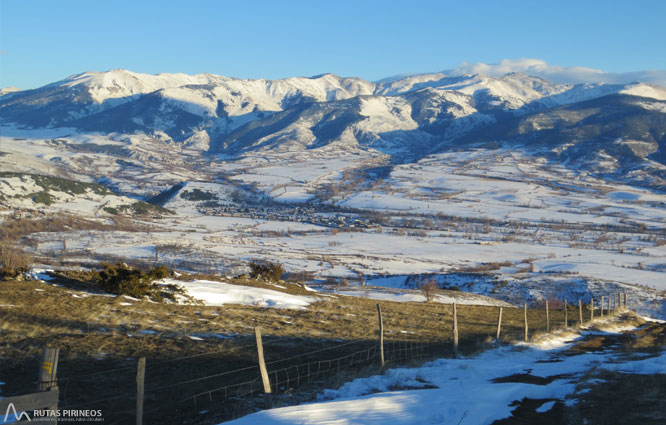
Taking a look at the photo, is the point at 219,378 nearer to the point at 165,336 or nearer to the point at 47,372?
the point at 165,336

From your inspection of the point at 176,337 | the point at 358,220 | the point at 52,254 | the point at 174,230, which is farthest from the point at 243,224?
the point at 176,337

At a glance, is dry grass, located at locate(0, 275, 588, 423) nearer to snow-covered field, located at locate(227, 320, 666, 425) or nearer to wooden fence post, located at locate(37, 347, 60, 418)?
snow-covered field, located at locate(227, 320, 666, 425)

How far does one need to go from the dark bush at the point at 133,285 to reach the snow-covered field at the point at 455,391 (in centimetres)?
1291

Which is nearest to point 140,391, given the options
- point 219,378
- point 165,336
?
point 219,378

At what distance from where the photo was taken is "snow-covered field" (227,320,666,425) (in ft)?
32.8

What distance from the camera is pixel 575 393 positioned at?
12.2 meters

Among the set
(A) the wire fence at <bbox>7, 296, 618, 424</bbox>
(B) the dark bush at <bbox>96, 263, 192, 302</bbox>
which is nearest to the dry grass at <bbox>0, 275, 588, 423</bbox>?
Answer: (A) the wire fence at <bbox>7, 296, 618, 424</bbox>

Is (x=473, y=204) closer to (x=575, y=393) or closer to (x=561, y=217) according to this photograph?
(x=561, y=217)

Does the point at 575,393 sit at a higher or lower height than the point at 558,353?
higher

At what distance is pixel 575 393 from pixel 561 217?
17066 centimetres

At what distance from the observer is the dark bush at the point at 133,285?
22.6 m

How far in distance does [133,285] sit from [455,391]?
604 inches

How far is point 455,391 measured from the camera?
Result: 40.4 feet

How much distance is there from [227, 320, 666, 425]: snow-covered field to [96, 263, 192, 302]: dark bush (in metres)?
12.9
